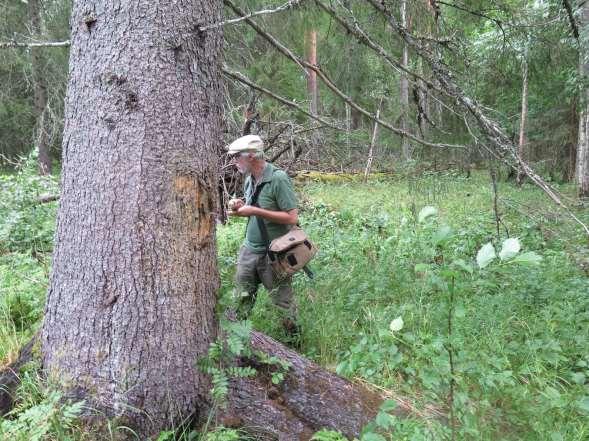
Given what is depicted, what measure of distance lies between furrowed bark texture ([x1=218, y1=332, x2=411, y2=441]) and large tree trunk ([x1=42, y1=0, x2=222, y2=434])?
0.99 feet

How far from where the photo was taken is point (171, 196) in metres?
2.25

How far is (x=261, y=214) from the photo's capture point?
12.3 ft

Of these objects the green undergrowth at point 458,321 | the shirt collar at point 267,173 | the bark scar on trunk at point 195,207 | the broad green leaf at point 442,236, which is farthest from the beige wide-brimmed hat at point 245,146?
the broad green leaf at point 442,236

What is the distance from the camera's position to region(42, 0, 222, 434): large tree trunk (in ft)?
7.13

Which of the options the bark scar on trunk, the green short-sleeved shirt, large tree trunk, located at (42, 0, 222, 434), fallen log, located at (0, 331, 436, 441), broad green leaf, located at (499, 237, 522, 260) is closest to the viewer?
broad green leaf, located at (499, 237, 522, 260)

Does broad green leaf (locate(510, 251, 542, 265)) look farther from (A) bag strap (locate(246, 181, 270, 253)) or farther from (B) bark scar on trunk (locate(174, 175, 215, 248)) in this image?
(A) bag strap (locate(246, 181, 270, 253))

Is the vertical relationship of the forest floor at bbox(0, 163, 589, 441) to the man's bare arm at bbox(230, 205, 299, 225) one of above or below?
below

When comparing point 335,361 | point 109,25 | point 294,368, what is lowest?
point 335,361

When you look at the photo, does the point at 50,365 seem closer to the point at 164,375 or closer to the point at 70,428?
the point at 70,428

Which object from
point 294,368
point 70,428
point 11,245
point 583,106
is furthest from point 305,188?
point 70,428

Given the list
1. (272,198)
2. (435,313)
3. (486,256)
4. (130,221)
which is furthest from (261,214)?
(486,256)

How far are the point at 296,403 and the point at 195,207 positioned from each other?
1.28 meters

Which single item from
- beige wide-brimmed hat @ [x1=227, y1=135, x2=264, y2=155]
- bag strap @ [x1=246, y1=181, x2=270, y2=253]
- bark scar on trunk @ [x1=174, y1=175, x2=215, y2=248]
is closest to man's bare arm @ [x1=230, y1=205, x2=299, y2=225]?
bag strap @ [x1=246, y1=181, x2=270, y2=253]

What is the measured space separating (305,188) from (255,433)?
10282 mm
